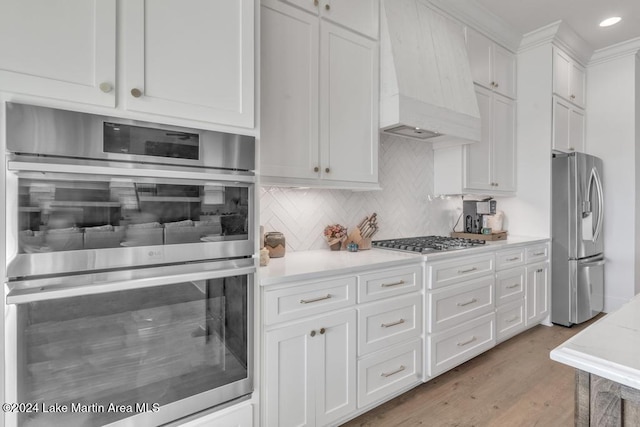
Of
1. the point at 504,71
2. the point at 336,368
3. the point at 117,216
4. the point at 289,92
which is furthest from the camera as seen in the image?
the point at 504,71

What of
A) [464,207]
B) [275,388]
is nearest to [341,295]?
[275,388]

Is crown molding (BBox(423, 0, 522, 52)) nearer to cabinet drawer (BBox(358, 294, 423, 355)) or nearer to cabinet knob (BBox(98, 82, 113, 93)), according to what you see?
cabinet drawer (BBox(358, 294, 423, 355))

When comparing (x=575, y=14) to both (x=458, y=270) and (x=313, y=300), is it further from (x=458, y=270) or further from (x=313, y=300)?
(x=313, y=300)

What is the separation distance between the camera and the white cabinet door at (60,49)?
98 cm

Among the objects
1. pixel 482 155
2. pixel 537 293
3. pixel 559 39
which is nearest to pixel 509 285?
pixel 537 293

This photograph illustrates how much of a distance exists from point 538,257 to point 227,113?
130 inches

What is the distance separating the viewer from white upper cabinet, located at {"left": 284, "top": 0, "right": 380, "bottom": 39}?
1.98 meters

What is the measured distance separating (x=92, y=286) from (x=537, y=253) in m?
3.62

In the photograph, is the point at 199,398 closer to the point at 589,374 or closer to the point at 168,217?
the point at 168,217

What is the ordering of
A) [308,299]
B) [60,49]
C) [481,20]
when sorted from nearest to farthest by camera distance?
[60,49] < [308,299] < [481,20]

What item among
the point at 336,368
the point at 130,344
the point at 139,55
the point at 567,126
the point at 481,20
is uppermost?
the point at 481,20

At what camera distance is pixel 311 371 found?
5.47 feet

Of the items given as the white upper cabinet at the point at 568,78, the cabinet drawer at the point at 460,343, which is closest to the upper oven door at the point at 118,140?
the cabinet drawer at the point at 460,343

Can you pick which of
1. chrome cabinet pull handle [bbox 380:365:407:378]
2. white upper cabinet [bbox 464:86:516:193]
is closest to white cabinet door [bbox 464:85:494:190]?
white upper cabinet [bbox 464:86:516:193]
